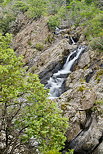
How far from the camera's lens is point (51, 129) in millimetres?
6254

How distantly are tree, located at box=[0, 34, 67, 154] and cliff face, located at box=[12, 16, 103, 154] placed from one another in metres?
2.08

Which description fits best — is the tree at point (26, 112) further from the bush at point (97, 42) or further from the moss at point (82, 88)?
the bush at point (97, 42)

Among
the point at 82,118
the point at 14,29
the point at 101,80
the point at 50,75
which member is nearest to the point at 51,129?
the point at 82,118

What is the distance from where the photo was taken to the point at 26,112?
676 cm

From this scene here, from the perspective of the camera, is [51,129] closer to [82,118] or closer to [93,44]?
[82,118]

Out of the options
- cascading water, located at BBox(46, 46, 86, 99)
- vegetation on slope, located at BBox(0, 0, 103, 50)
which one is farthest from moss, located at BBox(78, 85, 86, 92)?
vegetation on slope, located at BBox(0, 0, 103, 50)

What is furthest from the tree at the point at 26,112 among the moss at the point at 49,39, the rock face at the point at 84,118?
the moss at the point at 49,39

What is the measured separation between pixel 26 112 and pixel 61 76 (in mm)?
17439

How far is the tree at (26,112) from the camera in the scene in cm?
612

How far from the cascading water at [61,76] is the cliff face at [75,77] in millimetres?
874

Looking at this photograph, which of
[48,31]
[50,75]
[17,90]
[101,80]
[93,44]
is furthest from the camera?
[48,31]

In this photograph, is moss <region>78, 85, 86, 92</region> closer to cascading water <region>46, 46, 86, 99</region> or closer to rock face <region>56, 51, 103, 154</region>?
rock face <region>56, 51, 103, 154</region>

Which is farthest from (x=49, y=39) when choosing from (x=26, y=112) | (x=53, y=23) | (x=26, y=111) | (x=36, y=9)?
(x=26, y=112)

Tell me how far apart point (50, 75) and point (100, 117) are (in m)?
14.6
